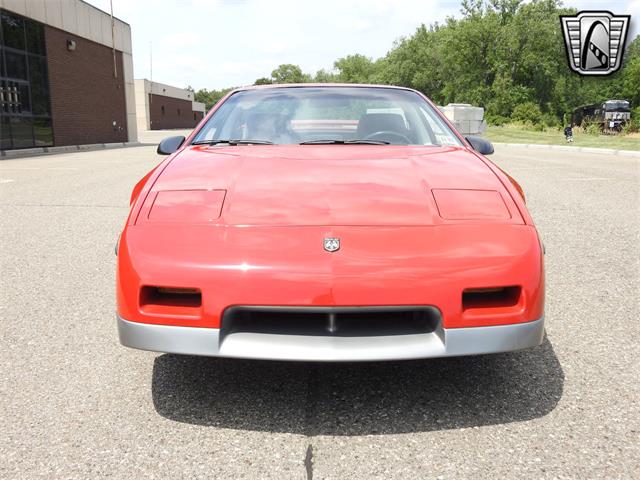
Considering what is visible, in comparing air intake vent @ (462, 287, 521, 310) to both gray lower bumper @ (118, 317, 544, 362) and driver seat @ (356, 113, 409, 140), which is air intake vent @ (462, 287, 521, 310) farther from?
driver seat @ (356, 113, 409, 140)

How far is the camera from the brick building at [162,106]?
202ft

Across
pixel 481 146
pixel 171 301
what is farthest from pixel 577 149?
pixel 171 301

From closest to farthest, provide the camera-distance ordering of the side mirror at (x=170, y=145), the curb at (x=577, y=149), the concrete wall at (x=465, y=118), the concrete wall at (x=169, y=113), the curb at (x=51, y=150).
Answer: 1. the side mirror at (x=170, y=145)
2. the curb at (x=577, y=149)
3. the curb at (x=51, y=150)
4. the concrete wall at (x=465, y=118)
5. the concrete wall at (x=169, y=113)

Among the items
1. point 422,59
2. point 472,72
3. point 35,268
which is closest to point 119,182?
point 35,268

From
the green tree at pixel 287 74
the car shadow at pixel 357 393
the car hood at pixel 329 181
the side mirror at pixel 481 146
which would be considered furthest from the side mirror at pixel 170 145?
the green tree at pixel 287 74

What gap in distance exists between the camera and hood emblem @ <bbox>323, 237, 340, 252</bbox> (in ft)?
7.02

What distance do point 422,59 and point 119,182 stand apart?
7611 cm

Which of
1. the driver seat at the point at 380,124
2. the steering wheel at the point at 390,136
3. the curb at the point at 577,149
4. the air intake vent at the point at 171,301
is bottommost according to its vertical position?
the curb at the point at 577,149

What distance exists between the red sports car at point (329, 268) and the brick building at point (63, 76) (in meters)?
21.4

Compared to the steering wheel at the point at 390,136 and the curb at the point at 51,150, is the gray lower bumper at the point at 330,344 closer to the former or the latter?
the steering wheel at the point at 390,136

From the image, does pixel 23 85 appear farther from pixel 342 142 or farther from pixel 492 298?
pixel 492 298

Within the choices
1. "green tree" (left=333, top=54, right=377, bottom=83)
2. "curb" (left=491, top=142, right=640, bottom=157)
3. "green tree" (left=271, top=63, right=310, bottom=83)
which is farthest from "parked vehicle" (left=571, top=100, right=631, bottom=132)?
"green tree" (left=271, top=63, right=310, bottom=83)

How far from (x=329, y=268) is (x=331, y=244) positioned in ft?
0.39

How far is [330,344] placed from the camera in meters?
2.03
